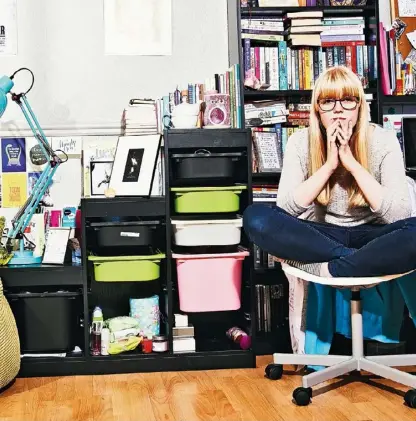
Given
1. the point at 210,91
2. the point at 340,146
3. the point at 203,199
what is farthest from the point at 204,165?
the point at 340,146

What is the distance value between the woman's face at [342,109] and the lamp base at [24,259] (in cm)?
136

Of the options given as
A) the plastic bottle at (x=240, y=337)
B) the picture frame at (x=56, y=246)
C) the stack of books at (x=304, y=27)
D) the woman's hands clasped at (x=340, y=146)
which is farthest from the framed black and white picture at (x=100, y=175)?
the woman's hands clasped at (x=340, y=146)

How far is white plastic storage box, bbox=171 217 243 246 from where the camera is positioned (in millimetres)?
2990

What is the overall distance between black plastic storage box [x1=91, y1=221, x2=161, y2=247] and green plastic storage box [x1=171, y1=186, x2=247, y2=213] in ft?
0.46

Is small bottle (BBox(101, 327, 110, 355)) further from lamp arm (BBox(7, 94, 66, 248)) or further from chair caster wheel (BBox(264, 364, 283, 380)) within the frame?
chair caster wheel (BBox(264, 364, 283, 380))

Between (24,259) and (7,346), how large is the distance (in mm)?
509

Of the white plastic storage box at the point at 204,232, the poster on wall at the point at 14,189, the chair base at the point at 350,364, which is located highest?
the poster on wall at the point at 14,189

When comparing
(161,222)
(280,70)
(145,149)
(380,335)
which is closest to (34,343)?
(161,222)

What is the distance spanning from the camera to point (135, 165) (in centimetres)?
310

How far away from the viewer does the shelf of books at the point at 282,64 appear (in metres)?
3.26

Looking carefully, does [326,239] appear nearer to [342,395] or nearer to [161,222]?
[342,395]

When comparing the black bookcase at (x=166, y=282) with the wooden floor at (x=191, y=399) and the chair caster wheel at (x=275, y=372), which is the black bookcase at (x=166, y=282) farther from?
the chair caster wheel at (x=275, y=372)

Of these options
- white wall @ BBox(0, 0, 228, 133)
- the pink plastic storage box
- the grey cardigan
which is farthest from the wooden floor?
white wall @ BBox(0, 0, 228, 133)

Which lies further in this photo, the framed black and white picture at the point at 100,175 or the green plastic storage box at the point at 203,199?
the framed black and white picture at the point at 100,175
